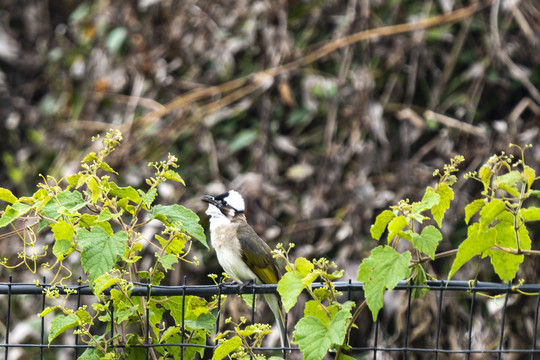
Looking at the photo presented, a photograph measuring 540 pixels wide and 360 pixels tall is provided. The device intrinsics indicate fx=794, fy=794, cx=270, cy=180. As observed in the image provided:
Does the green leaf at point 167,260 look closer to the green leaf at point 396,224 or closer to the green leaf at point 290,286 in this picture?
the green leaf at point 290,286

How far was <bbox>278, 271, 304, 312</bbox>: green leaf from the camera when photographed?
87.7 inches

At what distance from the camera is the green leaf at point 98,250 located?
7.24 ft

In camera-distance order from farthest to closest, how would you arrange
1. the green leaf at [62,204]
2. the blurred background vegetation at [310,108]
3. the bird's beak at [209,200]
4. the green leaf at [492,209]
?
the blurred background vegetation at [310,108], the bird's beak at [209,200], the green leaf at [62,204], the green leaf at [492,209]

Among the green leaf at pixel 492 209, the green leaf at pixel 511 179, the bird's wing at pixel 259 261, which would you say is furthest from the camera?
the bird's wing at pixel 259 261

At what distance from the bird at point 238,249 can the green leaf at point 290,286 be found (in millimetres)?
1373

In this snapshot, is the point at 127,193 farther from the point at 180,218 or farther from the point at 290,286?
the point at 290,286

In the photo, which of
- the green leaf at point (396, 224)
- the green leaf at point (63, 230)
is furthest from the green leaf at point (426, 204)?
Result: the green leaf at point (63, 230)

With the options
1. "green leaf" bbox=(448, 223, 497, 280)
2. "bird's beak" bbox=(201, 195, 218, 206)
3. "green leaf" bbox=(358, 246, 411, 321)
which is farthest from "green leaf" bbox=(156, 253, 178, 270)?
"bird's beak" bbox=(201, 195, 218, 206)

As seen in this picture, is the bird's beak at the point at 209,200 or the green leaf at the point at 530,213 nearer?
the green leaf at the point at 530,213

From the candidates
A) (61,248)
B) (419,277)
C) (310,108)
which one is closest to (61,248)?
(61,248)

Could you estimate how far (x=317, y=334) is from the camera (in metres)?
2.24

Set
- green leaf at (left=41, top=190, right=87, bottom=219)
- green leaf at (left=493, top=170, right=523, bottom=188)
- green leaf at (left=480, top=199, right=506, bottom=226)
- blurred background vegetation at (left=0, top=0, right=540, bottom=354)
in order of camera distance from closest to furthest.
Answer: green leaf at (left=493, top=170, right=523, bottom=188) < green leaf at (left=480, top=199, right=506, bottom=226) < green leaf at (left=41, top=190, right=87, bottom=219) < blurred background vegetation at (left=0, top=0, right=540, bottom=354)

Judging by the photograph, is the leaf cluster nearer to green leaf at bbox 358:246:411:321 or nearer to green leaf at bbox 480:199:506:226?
green leaf at bbox 358:246:411:321

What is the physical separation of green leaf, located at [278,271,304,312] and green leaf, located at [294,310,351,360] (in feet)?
0.24
